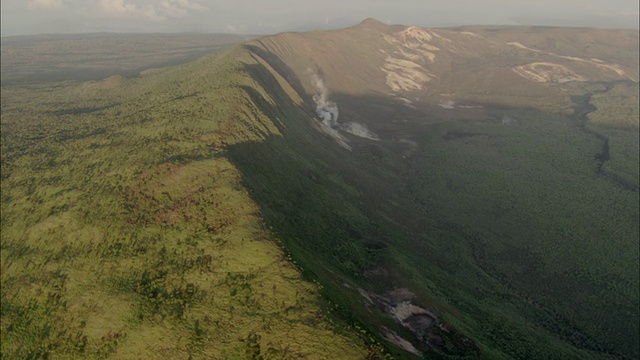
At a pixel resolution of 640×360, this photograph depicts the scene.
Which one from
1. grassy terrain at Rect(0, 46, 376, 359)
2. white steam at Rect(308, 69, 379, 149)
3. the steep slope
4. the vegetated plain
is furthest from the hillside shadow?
white steam at Rect(308, 69, 379, 149)

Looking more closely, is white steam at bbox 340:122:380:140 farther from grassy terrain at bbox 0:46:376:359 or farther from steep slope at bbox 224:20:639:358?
grassy terrain at bbox 0:46:376:359

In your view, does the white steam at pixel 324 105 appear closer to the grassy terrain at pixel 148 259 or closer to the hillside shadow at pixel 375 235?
the hillside shadow at pixel 375 235

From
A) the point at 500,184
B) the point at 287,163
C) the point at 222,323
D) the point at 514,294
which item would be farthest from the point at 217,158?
the point at 500,184

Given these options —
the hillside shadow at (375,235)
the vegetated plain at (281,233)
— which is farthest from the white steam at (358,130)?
the hillside shadow at (375,235)

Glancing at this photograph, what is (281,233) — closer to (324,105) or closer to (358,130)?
(358,130)

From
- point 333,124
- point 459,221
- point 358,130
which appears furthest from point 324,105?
point 459,221

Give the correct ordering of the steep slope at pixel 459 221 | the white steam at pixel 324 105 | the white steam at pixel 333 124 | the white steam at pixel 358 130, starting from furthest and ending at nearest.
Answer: the white steam at pixel 324 105, the white steam at pixel 358 130, the white steam at pixel 333 124, the steep slope at pixel 459 221
